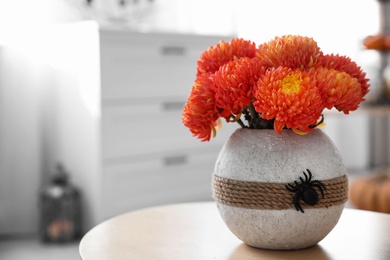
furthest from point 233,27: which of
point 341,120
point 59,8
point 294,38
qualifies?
point 294,38

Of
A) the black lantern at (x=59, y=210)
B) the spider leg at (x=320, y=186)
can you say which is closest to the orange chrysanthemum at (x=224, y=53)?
the spider leg at (x=320, y=186)

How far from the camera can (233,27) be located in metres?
3.34

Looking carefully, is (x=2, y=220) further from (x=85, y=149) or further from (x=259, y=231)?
(x=259, y=231)

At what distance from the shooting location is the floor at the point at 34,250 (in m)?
2.43

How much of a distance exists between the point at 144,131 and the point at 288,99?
183 centimetres

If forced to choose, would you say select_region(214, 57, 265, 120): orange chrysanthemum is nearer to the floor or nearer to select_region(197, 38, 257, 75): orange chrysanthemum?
select_region(197, 38, 257, 75): orange chrysanthemum

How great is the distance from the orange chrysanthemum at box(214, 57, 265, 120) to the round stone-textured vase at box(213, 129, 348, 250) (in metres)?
0.06

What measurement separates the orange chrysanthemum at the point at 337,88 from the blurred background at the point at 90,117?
5.04 ft

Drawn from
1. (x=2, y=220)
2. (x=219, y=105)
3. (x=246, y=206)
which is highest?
(x=219, y=105)

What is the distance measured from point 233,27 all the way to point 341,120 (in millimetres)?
1452

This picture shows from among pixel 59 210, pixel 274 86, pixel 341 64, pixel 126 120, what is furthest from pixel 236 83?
pixel 59 210

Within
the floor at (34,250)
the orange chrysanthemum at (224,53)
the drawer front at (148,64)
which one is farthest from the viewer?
the drawer front at (148,64)

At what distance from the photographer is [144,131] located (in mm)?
2658

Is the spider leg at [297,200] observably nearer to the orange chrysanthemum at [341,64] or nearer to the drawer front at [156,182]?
the orange chrysanthemum at [341,64]
